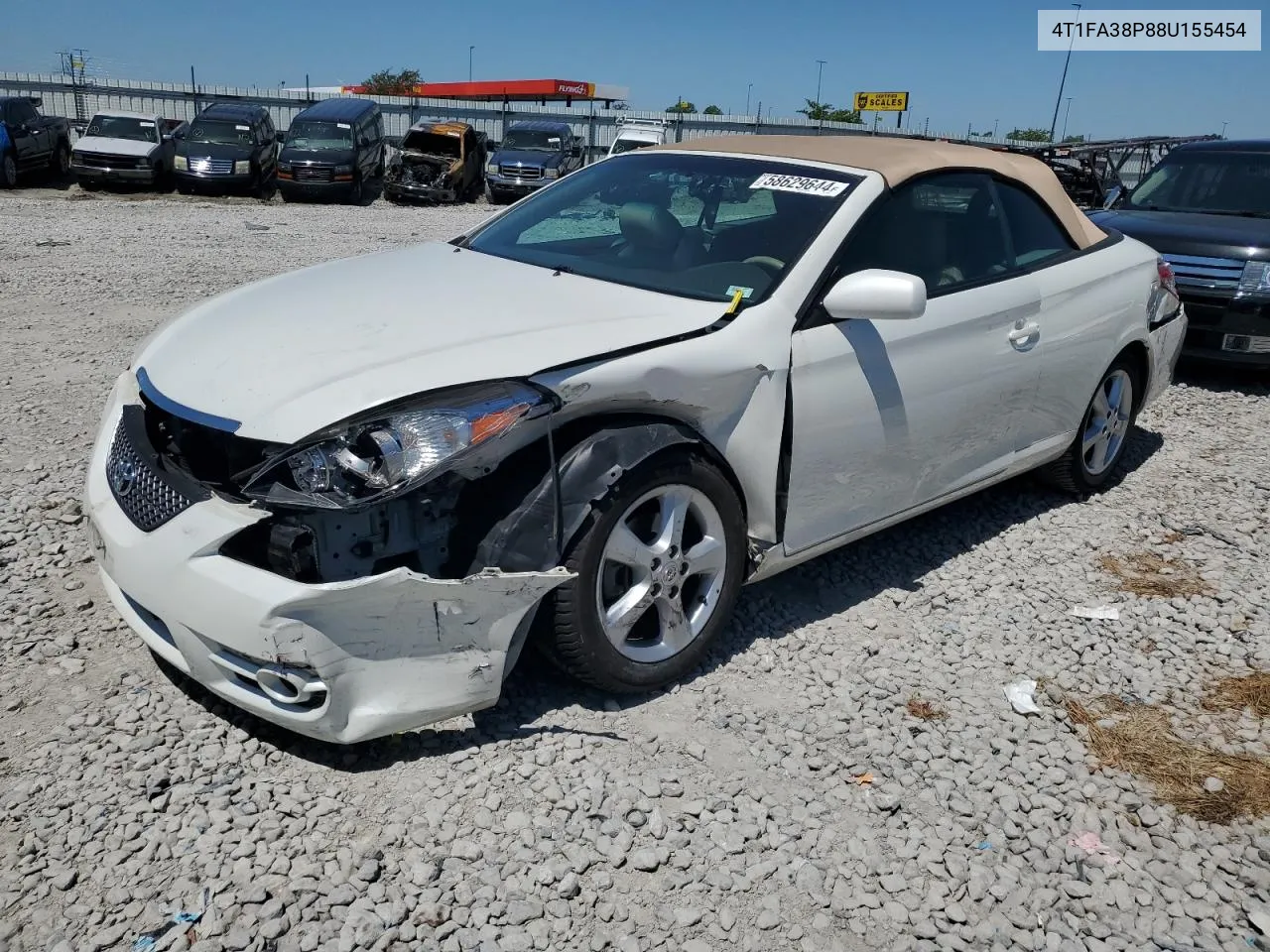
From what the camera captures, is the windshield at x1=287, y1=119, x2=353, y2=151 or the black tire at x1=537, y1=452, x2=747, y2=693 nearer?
the black tire at x1=537, y1=452, x2=747, y2=693

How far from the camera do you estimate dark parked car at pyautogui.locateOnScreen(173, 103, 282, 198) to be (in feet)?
65.3

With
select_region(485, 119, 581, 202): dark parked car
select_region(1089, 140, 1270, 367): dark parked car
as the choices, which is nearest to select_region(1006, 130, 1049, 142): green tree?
select_region(485, 119, 581, 202): dark parked car

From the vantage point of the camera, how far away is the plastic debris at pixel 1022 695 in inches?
141

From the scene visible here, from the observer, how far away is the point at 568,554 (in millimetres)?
2988

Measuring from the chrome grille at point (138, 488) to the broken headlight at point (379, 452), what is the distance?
31 cm

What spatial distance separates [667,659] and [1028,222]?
2.66m

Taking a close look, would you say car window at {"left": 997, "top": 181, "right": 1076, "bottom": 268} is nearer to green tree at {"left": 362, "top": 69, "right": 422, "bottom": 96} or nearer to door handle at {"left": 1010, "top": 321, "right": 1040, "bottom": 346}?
door handle at {"left": 1010, "top": 321, "right": 1040, "bottom": 346}

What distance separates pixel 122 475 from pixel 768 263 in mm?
2145

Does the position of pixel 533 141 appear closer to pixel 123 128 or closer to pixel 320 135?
pixel 320 135

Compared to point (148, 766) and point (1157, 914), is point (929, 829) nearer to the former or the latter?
→ point (1157, 914)

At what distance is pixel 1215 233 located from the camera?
311 inches

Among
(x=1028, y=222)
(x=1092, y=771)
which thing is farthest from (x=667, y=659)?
(x=1028, y=222)

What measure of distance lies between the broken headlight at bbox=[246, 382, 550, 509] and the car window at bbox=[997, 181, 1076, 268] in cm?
273

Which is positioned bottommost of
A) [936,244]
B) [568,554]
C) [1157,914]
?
[1157,914]
